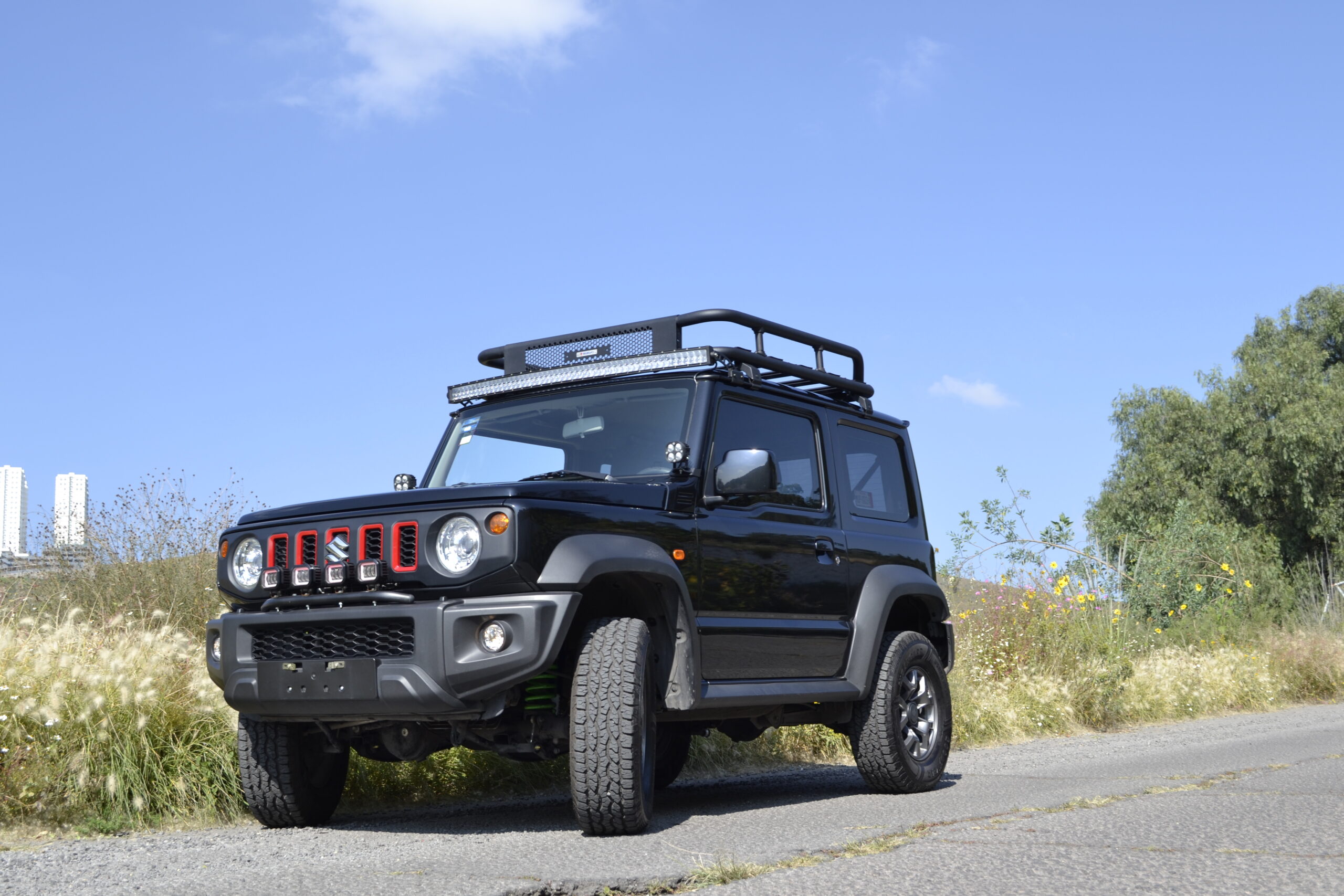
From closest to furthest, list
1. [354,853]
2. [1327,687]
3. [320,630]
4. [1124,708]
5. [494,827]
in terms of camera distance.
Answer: [354,853] → [320,630] → [494,827] → [1124,708] → [1327,687]

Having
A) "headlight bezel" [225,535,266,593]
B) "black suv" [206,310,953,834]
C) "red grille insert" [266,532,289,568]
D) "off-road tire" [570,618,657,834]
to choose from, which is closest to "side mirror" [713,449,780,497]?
"black suv" [206,310,953,834]

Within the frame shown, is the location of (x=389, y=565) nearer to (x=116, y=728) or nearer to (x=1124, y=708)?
→ (x=116, y=728)

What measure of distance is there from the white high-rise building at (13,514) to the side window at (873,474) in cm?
740

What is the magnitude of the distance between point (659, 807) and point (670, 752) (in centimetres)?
106

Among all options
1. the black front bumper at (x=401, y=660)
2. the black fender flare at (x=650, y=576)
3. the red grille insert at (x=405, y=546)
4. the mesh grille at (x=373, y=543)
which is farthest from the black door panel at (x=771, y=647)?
the mesh grille at (x=373, y=543)

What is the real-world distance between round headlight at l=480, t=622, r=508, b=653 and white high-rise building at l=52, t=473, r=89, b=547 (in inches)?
266

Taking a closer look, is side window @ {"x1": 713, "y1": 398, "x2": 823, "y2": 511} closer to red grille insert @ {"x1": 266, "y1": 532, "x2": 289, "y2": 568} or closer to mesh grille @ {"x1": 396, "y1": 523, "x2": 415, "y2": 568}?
mesh grille @ {"x1": 396, "y1": 523, "x2": 415, "y2": 568}

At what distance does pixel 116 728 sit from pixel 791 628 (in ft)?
10.8

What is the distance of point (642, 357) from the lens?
20.6 ft

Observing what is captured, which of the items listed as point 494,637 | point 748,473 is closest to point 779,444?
point 748,473

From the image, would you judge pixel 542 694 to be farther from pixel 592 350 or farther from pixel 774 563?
pixel 592 350

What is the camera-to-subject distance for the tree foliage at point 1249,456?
31.3 m

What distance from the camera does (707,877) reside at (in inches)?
158

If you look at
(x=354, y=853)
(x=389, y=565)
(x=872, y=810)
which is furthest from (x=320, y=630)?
(x=872, y=810)
